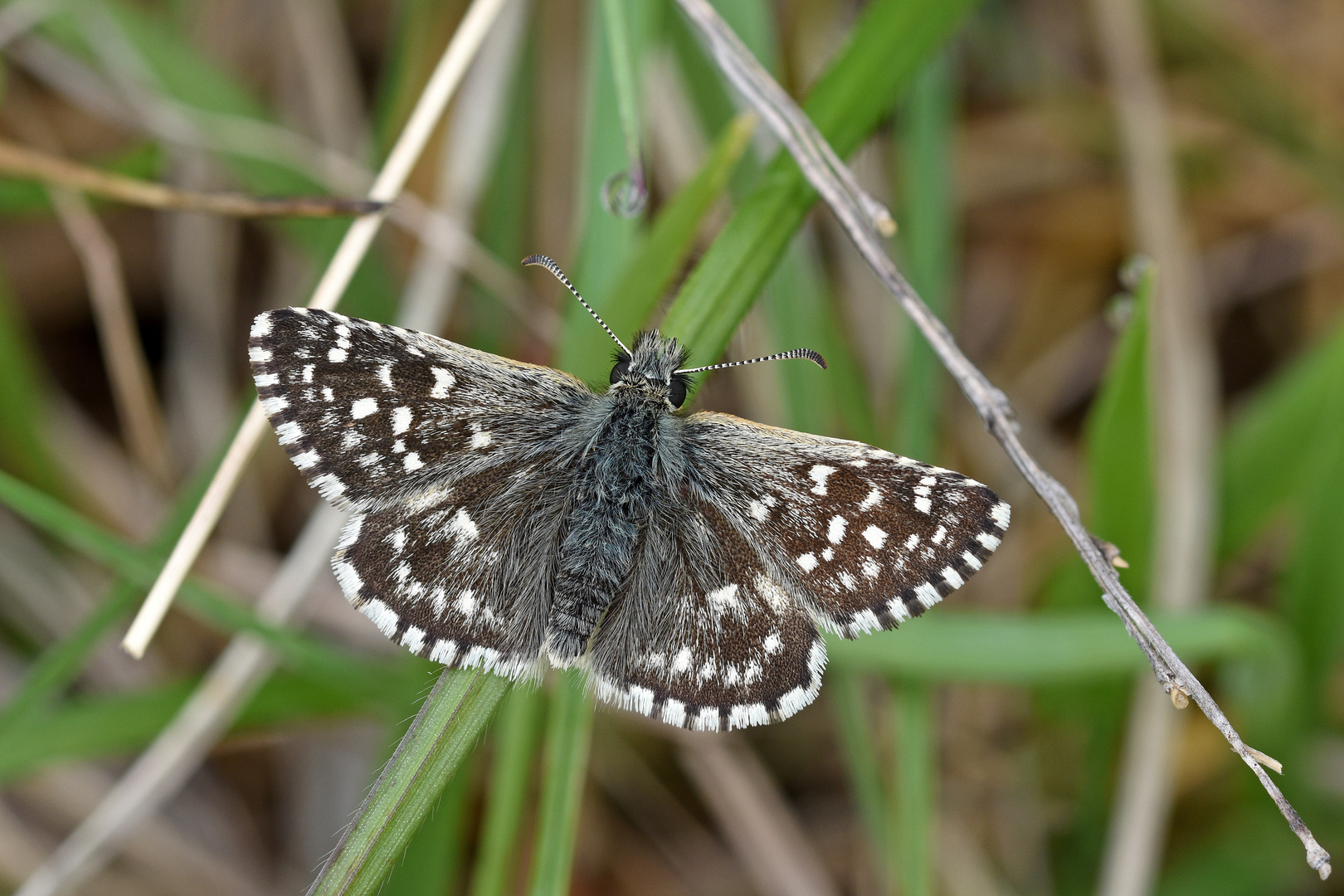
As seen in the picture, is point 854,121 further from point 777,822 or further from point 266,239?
point 266,239

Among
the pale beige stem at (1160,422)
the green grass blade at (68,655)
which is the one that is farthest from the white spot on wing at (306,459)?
the pale beige stem at (1160,422)

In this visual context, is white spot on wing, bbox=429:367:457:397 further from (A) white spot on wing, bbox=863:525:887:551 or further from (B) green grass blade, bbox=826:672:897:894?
(B) green grass blade, bbox=826:672:897:894

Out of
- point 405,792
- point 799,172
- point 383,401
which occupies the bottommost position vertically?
point 405,792

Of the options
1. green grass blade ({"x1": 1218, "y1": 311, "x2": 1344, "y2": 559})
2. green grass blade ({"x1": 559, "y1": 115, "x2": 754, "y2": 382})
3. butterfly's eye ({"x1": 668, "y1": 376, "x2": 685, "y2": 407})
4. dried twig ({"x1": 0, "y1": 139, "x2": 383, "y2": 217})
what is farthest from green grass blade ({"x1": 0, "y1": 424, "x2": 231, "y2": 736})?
green grass blade ({"x1": 1218, "y1": 311, "x2": 1344, "y2": 559})

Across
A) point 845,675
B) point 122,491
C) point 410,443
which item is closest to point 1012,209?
point 845,675

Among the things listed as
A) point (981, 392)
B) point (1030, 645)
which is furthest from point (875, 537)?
point (1030, 645)

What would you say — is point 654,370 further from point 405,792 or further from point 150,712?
point 150,712

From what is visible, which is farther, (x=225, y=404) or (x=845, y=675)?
(x=225, y=404)
